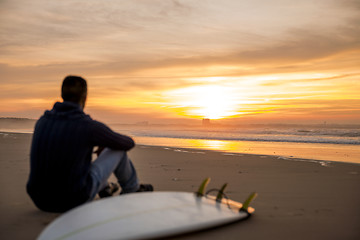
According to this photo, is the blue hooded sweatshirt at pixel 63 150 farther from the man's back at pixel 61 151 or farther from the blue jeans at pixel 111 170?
the blue jeans at pixel 111 170

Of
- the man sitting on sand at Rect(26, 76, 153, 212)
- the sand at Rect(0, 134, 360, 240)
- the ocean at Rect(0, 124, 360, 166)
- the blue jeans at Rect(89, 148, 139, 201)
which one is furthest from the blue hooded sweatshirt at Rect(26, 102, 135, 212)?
the ocean at Rect(0, 124, 360, 166)

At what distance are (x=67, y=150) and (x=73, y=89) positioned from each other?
47 cm

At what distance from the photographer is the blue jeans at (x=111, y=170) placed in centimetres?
288

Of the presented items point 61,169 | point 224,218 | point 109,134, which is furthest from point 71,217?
point 224,218

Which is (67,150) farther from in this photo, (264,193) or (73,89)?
(264,193)

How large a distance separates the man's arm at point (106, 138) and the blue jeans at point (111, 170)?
0.48 ft

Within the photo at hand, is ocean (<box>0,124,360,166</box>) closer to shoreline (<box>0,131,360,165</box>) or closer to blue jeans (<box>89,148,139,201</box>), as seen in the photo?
shoreline (<box>0,131,360,165</box>)

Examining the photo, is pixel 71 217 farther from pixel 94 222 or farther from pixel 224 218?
pixel 224 218

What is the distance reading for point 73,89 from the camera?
269 cm

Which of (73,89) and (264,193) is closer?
(73,89)

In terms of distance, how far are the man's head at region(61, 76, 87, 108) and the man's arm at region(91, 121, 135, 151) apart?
24 cm

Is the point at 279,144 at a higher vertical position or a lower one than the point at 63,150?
lower

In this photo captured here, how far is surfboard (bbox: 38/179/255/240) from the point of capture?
237 cm

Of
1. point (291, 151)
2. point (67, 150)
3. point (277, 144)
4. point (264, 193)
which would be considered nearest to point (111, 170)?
point (67, 150)
